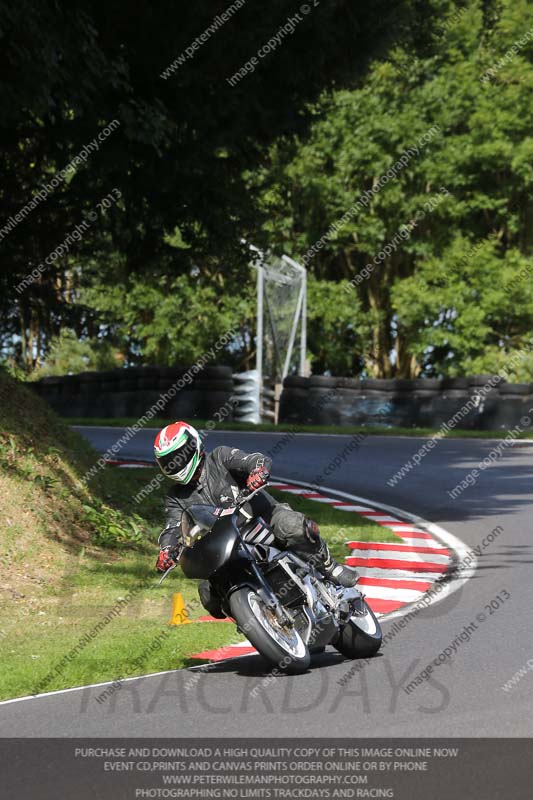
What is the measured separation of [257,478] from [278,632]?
0.90 m

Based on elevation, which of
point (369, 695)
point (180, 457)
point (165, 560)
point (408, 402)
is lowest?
point (369, 695)

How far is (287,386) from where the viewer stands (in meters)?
28.3

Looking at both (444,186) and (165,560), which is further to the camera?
(444,186)

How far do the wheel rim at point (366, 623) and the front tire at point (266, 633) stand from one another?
0.61 meters

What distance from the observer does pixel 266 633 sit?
6.93 metres

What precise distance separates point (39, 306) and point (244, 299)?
2507cm

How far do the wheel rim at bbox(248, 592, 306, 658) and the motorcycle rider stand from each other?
1.29ft

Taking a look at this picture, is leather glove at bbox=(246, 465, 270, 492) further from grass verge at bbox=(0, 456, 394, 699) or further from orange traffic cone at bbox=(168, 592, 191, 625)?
orange traffic cone at bbox=(168, 592, 191, 625)

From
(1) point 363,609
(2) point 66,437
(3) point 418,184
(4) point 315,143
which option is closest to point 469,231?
(3) point 418,184

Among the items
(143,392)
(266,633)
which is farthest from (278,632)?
(143,392)

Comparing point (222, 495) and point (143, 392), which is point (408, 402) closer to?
point (143, 392)

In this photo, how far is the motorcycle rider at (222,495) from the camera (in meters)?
7.22
